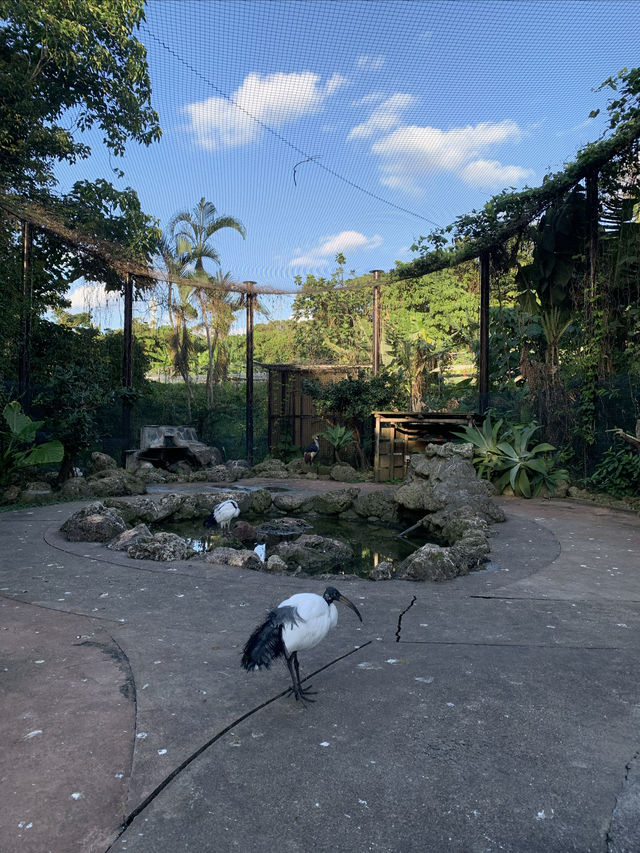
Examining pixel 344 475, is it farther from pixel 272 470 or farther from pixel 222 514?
pixel 222 514

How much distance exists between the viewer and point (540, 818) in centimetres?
212

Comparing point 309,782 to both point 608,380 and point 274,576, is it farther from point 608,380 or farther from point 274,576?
point 608,380

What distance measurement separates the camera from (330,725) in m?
2.79

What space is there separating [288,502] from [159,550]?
4.48 meters

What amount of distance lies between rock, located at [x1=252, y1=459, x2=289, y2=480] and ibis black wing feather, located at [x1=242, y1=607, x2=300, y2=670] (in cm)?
1150

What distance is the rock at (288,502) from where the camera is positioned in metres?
10.6

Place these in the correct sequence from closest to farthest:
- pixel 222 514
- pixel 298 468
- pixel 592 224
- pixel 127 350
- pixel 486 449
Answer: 1. pixel 222 514
2. pixel 592 224
3. pixel 486 449
4. pixel 127 350
5. pixel 298 468

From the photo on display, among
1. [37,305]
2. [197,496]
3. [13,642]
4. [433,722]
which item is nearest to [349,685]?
[433,722]

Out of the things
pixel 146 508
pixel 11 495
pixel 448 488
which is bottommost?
pixel 146 508

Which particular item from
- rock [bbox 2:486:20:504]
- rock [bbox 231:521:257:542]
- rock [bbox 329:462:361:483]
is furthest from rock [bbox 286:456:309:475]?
rock [bbox 2:486:20:504]

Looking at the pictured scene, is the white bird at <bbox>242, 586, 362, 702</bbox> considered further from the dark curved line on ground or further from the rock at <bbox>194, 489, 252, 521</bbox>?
the rock at <bbox>194, 489, 252, 521</bbox>

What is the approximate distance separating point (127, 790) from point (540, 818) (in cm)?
150

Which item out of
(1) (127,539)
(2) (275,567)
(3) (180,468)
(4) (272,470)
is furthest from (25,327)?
(2) (275,567)

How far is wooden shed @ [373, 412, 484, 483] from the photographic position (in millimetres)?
13930
